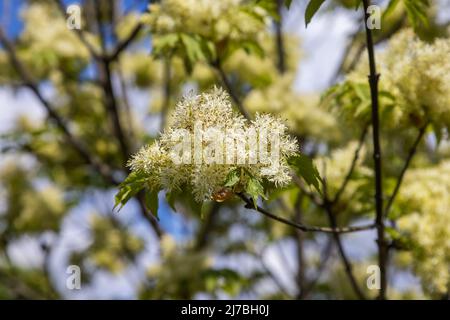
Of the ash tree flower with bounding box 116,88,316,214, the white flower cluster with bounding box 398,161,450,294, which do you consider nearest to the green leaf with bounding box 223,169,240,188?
the ash tree flower with bounding box 116,88,316,214

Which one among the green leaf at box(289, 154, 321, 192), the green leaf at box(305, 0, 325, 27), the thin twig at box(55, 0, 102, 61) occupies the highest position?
the thin twig at box(55, 0, 102, 61)

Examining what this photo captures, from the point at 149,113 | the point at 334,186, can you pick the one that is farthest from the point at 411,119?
the point at 149,113

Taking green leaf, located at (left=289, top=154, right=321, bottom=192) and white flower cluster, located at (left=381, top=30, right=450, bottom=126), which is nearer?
green leaf, located at (left=289, top=154, right=321, bottom=192)

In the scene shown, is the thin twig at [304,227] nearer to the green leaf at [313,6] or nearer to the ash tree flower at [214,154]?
the ash tree flower at [214,154]

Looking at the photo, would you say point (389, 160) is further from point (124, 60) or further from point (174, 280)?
point (124, 60)

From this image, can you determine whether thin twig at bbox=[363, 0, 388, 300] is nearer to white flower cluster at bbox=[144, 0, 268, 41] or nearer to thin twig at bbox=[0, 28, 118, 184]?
white flower cluster at bbox=[144, 0, 268, 41]

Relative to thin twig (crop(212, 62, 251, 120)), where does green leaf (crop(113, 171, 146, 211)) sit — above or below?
below

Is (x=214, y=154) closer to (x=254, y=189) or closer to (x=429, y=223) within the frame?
(x=254, y=189)

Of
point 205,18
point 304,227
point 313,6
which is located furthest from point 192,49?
point 304,227
